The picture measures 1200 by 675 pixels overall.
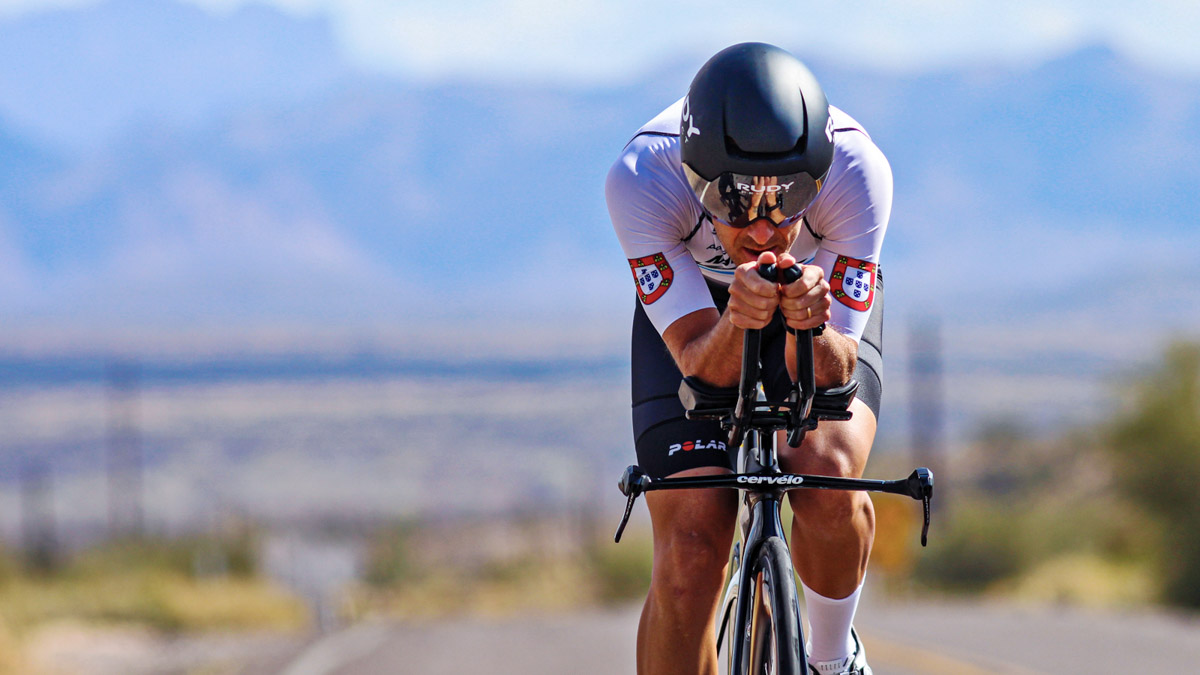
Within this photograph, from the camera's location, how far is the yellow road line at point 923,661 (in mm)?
10141

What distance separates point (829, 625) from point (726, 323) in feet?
3.29

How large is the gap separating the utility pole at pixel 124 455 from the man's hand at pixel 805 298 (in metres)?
39.9

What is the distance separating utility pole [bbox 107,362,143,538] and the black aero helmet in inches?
1561

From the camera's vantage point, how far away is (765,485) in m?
3.88

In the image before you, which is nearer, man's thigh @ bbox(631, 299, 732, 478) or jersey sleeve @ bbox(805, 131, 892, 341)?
jersey sleeve @ bbox(805, 131, 892, 341)

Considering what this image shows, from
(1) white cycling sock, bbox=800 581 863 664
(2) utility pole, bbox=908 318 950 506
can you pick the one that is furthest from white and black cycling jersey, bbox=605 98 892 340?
(2) utility pole, bbox=908 318 950 506

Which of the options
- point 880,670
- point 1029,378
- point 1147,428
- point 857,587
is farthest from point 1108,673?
point 1029,378

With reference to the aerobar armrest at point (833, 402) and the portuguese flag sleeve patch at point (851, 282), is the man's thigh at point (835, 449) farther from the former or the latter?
the portuguese flag sleeve patch at point (851, 282)

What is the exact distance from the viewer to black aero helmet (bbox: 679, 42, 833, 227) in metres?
3.67

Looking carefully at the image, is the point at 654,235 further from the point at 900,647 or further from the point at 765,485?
the point at 900,647

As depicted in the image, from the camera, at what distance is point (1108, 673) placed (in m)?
9.76

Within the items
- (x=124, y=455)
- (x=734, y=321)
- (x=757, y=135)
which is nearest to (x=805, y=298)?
(x=734, y=321)

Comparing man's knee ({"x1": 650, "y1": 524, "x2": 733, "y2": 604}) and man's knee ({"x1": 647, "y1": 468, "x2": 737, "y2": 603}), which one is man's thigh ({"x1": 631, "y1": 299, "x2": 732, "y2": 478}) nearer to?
man's knee ({"x1": 647, "y1": 468, "x2": 737, "y2": 603})

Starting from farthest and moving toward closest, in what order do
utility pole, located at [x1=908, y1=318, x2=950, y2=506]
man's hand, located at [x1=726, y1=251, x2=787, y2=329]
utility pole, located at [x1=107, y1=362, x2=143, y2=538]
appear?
1. utility pole, located at [x1=908, y1=318, x2=950, y2=506]
2. utility pole, located at [x1=107, y1=362, x2=143, y2=538]
3. man's hand, located at [x1=726, y1=251, x2=787, y2=329]
